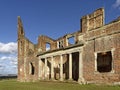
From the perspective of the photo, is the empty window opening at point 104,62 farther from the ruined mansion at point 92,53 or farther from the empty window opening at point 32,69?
the empty window opening at point 32,69

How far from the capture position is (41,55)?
32.4 metres

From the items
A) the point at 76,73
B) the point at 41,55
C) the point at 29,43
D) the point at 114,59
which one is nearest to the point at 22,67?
the point at 29,43

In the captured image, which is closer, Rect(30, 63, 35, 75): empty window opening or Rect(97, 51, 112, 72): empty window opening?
Rect(97, 51, 112, 72): empty window opening

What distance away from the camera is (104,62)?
2208cm

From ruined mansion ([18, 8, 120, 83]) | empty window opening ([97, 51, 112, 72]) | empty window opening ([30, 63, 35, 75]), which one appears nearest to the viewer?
ruined mansion ([18, 8, 120, 83])

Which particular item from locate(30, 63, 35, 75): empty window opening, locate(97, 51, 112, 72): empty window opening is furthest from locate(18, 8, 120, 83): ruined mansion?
locate(30, 63, 35, 75): empty window opening

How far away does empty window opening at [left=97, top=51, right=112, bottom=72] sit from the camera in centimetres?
2128

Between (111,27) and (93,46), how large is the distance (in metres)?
2.95

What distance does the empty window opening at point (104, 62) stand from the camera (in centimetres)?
2128

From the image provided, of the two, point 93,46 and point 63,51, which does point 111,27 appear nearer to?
point 93,46

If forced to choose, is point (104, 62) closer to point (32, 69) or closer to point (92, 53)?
point (92, 53)

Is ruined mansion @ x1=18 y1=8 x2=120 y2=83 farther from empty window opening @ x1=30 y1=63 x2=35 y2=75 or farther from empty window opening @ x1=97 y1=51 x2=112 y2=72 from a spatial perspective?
empty window opening @ x1=30 y1=63 x2=35 y2=75

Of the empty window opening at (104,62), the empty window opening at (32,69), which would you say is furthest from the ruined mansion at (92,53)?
the empty window opening at (32,69)

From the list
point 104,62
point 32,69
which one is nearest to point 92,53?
point 104,62
